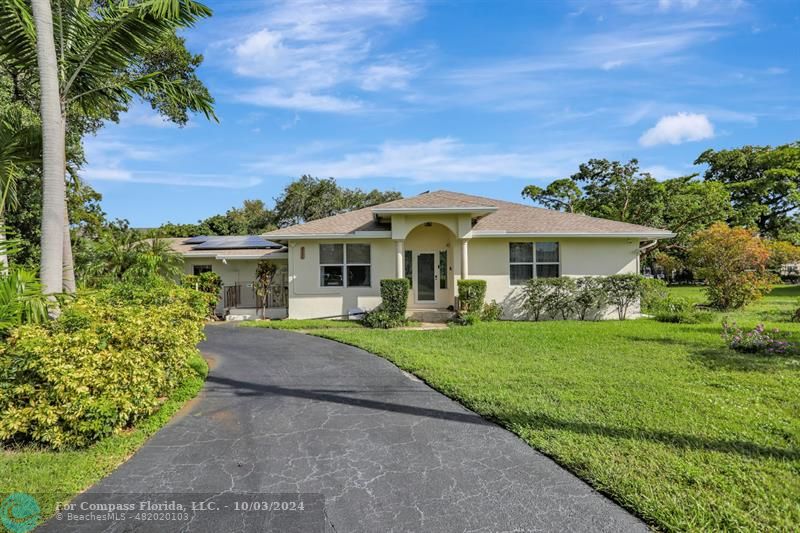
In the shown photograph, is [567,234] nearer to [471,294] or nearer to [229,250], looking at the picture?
[471,294]

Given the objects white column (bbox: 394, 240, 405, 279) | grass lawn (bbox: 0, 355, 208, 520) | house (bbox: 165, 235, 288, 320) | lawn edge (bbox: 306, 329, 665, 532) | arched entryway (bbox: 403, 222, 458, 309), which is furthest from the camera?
house (bbox: 165, 235, 288, 320)

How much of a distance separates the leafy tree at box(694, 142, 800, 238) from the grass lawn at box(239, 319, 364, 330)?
3443 centimetres

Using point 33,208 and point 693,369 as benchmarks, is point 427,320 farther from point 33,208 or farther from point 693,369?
point 33,208

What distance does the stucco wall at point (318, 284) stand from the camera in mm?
14781

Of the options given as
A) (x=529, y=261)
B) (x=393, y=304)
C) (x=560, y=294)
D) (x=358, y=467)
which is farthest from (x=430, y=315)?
(x=358, y=467)

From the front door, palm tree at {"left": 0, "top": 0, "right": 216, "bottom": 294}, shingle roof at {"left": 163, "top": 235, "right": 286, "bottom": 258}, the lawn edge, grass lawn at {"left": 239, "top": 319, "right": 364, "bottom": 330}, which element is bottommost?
the lawn edge

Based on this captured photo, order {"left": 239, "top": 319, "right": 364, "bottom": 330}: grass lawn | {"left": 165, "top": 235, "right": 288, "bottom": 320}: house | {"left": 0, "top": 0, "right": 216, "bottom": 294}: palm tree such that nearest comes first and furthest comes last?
{"left": 0, "top": 0, "right": 216, "bottom": 294}: palm tree, {"left": 239, "top": 319, "right": 364, "bottom": 330}: grass lawn, {"left": 165, "top": 235, "right": 288, "bottom": 320}: house

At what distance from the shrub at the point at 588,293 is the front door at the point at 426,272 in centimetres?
527

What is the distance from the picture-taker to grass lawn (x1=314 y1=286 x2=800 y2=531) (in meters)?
3.22

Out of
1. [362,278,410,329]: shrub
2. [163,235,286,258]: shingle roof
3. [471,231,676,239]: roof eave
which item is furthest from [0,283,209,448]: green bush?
[163,235,286,258]: shingle roof

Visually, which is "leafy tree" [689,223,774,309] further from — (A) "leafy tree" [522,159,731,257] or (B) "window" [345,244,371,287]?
(A) "leafy tree" [522,159,731,257]

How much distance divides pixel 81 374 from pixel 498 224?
13.5m

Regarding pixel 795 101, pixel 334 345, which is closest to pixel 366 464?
pixel 334 345

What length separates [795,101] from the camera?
2169cm
